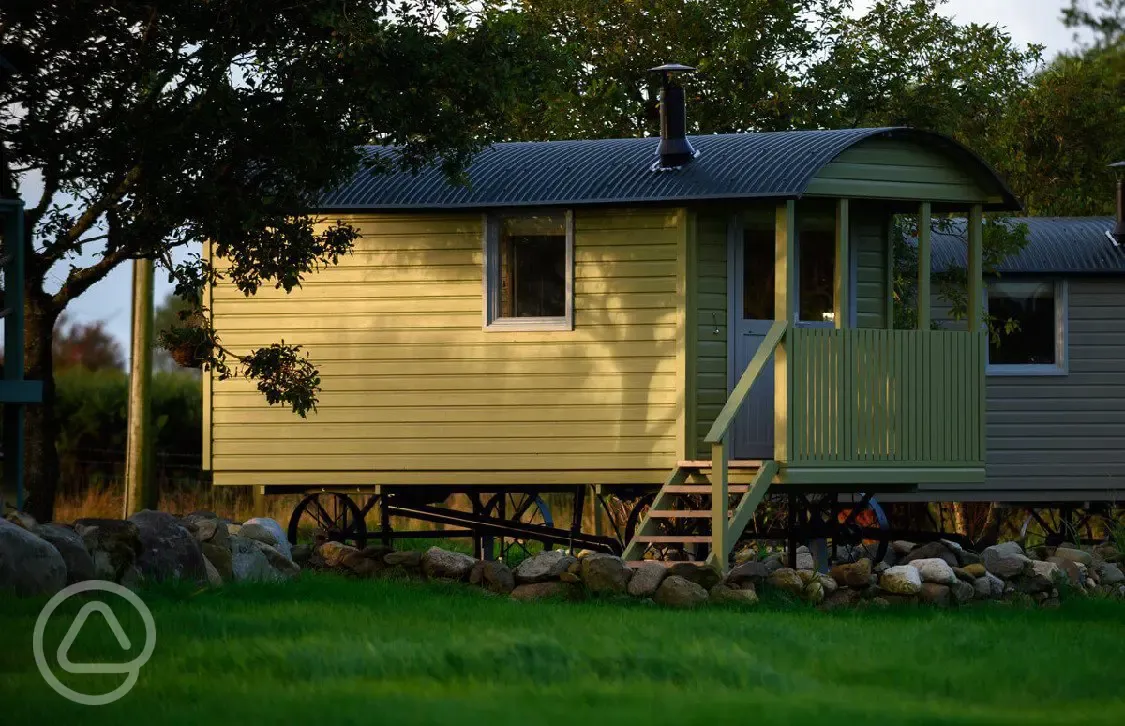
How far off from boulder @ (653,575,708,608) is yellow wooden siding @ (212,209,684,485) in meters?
2.11

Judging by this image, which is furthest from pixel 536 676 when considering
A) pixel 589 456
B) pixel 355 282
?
pixel 355 282

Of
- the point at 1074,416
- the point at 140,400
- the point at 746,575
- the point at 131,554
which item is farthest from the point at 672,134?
the point at 140,400

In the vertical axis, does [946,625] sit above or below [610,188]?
below

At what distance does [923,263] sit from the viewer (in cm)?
1509

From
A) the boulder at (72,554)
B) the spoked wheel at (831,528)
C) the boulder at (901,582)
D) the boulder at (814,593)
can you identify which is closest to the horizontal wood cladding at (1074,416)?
the spoked wheel at (831,528)

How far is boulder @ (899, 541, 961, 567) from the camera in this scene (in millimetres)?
15742

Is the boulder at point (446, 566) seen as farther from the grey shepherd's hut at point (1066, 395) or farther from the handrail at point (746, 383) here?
the grey shepherd's hut at point (1066, 395)

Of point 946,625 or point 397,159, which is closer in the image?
point 946,625

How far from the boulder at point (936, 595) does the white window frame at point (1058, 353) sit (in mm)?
6224

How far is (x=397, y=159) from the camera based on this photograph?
16062mm

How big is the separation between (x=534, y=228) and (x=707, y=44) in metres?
9.35

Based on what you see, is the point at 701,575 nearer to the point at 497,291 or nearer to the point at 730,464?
the point at 730,464

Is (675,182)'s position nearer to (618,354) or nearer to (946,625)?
(618,354)

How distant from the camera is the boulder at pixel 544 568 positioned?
44.8ft
